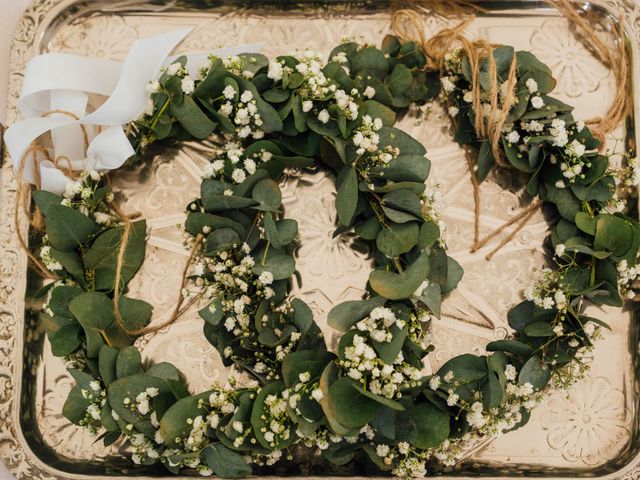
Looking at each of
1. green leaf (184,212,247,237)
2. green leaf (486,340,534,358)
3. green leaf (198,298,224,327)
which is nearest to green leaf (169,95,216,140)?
green leaf (184,212,247,237)

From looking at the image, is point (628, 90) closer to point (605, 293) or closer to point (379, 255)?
point (605, 293)

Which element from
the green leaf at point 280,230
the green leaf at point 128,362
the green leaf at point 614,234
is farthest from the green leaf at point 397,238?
the green leaf at point 128,362

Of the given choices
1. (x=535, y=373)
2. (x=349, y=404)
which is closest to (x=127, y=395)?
(x=349, y=404)

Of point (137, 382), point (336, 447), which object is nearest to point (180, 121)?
point (137, 382)

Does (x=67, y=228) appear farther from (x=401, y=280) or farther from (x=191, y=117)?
(x=401, y=280)

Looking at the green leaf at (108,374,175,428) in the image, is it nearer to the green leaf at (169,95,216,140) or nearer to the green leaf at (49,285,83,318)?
the green leaf at (49,285,83,318)

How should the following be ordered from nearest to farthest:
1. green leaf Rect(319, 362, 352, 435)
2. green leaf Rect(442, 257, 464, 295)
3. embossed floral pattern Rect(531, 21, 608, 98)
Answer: green leaf Rect(319, 362, 352, 435)
green leaf Rect(442, 257, 464, 295)
embossed floral pattern Rect(531, 21, 608, 98)
